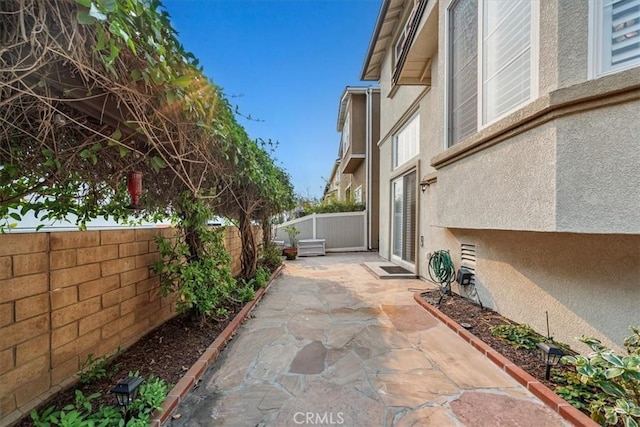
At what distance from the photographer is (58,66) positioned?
1561mm

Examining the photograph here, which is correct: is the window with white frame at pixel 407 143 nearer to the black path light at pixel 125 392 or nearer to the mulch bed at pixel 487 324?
the mulch bed at pixel 487 324

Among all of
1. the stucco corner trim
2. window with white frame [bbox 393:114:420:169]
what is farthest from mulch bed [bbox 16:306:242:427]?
window with white frame [bbox 393:114:420:169]

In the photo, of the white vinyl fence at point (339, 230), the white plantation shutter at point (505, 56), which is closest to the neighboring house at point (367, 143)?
the white vinyl fence at point (339, 230)

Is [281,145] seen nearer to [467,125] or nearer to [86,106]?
[467,125]

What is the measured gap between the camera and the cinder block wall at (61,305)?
1956mm

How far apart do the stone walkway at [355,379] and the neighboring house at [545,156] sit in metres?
1.15

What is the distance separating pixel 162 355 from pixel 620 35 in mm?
5248

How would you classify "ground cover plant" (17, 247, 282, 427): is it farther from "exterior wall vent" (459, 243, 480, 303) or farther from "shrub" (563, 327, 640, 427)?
"exterior wall vent" (459, 243, 480, 303)

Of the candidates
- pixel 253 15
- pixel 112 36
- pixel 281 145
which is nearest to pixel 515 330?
pixel 112 36

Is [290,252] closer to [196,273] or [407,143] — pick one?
[407,143]

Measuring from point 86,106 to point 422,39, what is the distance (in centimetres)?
610

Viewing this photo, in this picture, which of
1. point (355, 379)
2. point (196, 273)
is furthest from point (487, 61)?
point (196, 273)

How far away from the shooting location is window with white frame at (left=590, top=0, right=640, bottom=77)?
222 cm

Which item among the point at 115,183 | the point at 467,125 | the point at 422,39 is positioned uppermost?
the point at 422,39
